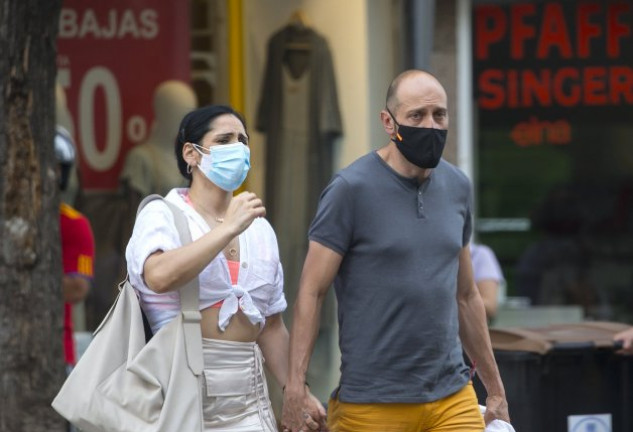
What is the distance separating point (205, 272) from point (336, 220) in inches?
20.9

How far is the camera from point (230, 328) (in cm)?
480

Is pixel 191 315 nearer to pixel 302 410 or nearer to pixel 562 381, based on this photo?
pixel 302 410

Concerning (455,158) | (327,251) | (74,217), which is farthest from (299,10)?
(327,251)

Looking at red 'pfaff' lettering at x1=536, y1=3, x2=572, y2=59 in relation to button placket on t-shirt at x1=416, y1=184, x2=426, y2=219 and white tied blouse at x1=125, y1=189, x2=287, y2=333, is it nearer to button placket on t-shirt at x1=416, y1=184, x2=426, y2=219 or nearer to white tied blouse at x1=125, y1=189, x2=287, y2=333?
button placket on t-shirt at x1=416, y1=184, x2=426, y2=219

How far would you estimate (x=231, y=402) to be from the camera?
4.77 meters

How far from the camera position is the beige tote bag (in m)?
4.61

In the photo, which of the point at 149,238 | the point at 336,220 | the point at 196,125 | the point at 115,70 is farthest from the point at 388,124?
the point at 115,70

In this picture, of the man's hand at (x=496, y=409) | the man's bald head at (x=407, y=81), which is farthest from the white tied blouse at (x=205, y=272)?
the man's hand at (x=496, y=409)

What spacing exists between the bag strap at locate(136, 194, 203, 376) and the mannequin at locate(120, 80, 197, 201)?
4.47 meters

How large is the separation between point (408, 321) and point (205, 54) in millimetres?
4754

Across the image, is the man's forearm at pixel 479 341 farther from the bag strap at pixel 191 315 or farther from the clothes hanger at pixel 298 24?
the clothes hanger at pixel 298 24

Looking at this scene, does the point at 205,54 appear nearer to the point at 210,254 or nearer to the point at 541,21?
the point at 541,21

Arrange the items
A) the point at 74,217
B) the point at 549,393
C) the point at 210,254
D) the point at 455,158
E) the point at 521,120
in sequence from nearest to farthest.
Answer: the point at 210,254 → the point at 549,393 → the point at 74,217 → the point at 455,158 → the point at 521,120

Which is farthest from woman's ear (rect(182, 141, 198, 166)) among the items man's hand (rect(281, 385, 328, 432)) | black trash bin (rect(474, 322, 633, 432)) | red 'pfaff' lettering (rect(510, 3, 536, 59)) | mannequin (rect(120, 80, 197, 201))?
red 'pfaff' lettering (rect(510, 3, 536, 59))
